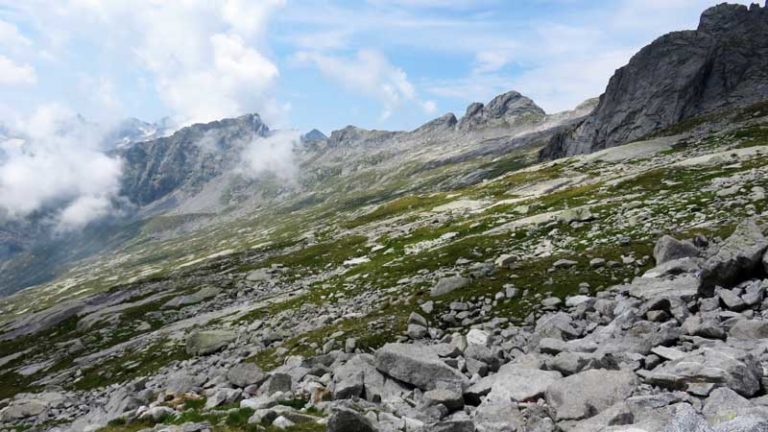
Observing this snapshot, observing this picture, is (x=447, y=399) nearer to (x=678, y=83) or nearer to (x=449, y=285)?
(x=449, y=285)

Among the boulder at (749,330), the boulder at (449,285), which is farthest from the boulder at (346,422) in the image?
the boulder at (449,285)

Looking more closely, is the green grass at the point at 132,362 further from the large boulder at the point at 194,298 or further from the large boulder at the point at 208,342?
the large boulder at the point at 194,298

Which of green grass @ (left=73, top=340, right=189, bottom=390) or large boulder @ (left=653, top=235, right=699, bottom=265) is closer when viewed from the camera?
large boulder @ (left=653, top=235, right=699, bottom=265)

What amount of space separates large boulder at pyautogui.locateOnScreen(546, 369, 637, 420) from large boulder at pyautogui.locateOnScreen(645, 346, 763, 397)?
80 centimetres

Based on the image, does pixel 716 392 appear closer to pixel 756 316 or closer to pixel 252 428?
pixel 756 316

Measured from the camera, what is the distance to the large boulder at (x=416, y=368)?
1720cm

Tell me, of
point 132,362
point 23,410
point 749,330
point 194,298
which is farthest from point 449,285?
point 194,298

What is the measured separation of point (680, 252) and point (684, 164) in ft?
166

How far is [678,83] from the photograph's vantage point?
17025 centimetres

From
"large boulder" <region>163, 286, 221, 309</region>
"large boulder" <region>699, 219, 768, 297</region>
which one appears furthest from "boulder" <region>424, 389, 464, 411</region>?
"large boulder" <region>163, 286, 221, 309</region>

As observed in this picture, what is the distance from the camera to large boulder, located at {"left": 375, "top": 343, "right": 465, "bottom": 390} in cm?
1720

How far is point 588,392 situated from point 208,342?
31.8m

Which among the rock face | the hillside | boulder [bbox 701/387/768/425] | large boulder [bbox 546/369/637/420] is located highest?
the rock face

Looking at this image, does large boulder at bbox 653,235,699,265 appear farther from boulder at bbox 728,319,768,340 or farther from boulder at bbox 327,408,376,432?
boulder at bbox 327,408,376,432
